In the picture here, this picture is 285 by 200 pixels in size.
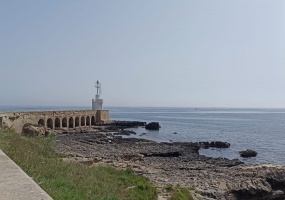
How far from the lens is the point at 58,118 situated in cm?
6019

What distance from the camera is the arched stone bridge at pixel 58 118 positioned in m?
47.3

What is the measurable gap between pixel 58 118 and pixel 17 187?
57.3 meters

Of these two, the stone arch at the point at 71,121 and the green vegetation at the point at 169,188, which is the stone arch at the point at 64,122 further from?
the green vegetation at the point at 169,188

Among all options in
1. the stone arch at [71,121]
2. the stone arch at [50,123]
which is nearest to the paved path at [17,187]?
the stone arch at [50,123]

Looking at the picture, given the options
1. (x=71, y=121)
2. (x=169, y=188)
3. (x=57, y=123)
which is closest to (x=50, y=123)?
(x=57, y=123)

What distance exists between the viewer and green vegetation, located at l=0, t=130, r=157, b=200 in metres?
6.93

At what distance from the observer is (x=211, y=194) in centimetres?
1619

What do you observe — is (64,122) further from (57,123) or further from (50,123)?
(50,123)

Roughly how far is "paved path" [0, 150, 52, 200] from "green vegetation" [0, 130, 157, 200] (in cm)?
69

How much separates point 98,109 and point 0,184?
68158mm

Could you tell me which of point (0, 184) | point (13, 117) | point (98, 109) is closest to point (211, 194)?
point (0, 184)

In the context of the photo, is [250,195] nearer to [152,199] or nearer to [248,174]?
[248,174]

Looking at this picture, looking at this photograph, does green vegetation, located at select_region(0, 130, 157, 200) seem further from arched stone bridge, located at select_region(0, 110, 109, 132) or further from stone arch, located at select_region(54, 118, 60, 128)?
stone arch, located at select_region(54, 118, 60, 128)

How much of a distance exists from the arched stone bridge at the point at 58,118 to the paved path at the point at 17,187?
129ft
